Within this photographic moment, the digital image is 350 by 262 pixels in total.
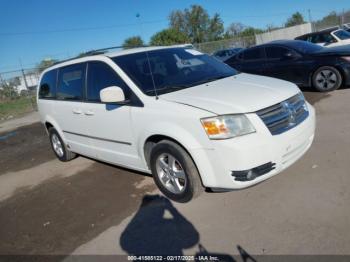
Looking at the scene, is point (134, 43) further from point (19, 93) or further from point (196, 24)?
point (196, 24)

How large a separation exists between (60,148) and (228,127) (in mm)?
4236

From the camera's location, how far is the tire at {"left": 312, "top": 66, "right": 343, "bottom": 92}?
339 inches

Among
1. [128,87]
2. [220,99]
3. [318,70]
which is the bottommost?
[318,70]

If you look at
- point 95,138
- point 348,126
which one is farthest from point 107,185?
point 348,126

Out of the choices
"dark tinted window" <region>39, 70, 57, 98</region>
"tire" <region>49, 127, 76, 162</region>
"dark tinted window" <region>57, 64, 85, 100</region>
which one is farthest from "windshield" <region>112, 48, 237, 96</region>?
"tire" <region>49, 127, 76, 162</region>

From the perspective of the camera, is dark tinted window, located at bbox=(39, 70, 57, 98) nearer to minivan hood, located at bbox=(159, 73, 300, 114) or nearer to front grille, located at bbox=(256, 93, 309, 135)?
minivan hood, located at bbox=(159, 73, 300, 114)

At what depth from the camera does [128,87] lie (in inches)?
174

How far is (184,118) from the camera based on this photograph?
12.3ft

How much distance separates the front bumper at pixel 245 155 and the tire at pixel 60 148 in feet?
11.7

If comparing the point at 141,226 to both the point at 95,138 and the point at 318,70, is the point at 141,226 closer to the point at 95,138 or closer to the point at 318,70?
the point at 95,138

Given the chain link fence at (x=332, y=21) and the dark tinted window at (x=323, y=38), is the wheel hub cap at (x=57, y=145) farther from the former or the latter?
the chain link fence at (x=332, y=21)

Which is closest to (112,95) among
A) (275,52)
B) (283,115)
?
(283,115)

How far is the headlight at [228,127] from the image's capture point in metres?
3.55

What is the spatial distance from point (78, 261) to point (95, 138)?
6.91 feet
